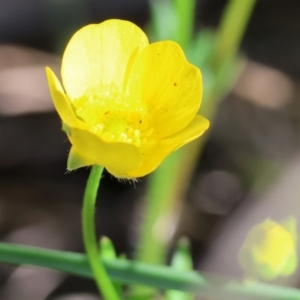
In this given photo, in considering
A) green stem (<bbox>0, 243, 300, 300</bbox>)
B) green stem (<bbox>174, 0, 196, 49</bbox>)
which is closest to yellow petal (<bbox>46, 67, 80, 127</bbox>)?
green stem (<bbox>0, 243, 300, 300</bbox>)

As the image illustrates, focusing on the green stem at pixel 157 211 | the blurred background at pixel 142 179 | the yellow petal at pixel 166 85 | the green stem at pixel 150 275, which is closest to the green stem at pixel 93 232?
the green stem at pixel 150 275

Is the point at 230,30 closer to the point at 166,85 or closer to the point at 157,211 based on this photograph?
the point at 157,211

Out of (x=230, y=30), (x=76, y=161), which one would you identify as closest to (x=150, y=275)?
(x=76, y=161)

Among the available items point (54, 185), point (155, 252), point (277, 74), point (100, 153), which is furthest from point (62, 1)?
point (100, 153)

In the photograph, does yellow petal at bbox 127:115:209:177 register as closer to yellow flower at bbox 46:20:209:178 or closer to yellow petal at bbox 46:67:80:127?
yellow flower at bbox 46:20:209:178

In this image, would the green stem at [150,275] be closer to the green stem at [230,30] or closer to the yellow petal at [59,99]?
the yellow petal at [59,99]

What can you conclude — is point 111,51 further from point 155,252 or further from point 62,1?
point 62,1
